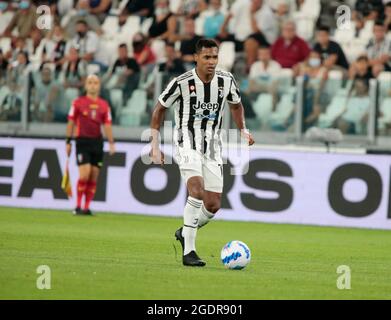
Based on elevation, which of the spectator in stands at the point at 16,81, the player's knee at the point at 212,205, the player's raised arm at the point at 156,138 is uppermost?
the spectator in stands at the point at 16,81

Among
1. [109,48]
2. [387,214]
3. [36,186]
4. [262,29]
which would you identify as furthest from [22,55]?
[387,214]

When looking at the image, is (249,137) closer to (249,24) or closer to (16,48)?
(249,24)

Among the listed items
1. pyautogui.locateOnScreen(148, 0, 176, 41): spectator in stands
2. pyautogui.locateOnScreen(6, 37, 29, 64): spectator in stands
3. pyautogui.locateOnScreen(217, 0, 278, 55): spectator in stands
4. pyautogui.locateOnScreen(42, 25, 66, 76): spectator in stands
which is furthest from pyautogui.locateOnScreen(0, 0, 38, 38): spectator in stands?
pyautogui.locateOnScreen(217, 0, 278, 55): spectator in stands

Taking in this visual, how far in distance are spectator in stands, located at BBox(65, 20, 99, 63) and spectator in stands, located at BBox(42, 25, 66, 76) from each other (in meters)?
0.17

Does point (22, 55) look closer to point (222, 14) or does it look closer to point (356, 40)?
point (222, 14)

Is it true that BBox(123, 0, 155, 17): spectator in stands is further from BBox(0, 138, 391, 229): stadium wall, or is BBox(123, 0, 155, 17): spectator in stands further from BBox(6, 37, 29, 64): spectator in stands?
BBox(0, 138, 391, 229): stadium wall

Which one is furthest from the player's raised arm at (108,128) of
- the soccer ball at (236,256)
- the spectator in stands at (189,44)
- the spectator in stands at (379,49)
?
the soccer ball at (236,256)

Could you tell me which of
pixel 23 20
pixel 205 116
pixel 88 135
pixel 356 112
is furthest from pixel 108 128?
pixel 205 116

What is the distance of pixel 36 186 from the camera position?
1984 centimetres

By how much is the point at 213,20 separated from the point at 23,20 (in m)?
Result: 4.92

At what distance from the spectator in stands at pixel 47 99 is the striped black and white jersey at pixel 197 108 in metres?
8.95

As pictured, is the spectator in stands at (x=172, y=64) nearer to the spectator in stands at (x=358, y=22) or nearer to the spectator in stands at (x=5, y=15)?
the spectator in stands at (x=358, y=22)

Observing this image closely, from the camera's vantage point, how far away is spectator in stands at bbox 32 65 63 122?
20.4 m

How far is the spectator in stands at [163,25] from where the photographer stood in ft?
72.6
